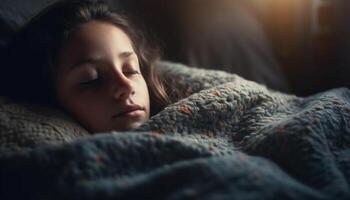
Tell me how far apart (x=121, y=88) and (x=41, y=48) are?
24cm

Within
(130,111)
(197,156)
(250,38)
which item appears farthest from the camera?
(250,38)

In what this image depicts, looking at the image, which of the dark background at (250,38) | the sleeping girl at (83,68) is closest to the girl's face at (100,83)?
the sleeping girl at (83,68)

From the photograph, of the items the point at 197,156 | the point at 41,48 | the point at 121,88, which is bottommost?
the point at 197,156

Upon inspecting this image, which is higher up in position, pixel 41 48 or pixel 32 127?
pixel 41 48

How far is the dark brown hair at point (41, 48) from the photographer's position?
3.25 feet

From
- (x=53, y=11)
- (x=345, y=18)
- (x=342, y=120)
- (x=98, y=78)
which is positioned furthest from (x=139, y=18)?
(x=342, y=120)

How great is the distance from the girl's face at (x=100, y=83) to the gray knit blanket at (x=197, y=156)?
0.25 feet

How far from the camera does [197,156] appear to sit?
723 mm

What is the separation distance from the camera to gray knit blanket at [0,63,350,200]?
2.01ft

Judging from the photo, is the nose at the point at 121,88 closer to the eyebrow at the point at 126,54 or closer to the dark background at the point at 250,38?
the eyebrow at the point at 126,54

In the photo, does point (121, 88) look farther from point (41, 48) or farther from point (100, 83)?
point (41, 48)

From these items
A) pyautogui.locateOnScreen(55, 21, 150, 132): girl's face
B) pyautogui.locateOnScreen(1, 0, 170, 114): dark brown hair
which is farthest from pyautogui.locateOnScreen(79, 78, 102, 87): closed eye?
pyautogui.locateOnScreen(1, 0, 170, 114): dark brown hair

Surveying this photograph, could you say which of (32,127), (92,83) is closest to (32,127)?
(32,127)

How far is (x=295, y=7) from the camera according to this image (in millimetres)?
1379
